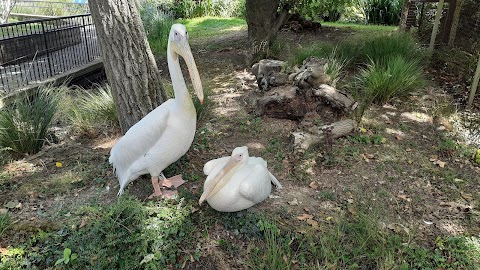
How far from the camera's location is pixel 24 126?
14.5ft

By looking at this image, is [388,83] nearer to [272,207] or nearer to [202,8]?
[272,207]

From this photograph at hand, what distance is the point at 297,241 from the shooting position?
3.01m

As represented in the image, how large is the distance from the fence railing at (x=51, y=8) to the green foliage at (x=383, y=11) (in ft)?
34.4

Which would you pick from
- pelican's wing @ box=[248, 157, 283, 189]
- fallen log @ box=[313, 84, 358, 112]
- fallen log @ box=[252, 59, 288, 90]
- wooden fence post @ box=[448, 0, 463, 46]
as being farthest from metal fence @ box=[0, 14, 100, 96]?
wooden fence post @ box=[448, 0, 463, 46]

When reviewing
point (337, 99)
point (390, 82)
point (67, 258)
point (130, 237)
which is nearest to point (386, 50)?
point (390, 82)

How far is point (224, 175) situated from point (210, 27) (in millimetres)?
11129

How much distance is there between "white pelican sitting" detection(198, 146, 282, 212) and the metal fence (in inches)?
186

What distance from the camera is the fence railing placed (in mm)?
14254

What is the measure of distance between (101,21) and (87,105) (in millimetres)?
1627

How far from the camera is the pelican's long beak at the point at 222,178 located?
2957mm

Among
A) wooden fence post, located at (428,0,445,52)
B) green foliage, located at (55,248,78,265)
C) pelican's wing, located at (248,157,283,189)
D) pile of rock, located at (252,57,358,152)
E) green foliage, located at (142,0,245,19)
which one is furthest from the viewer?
green foliage, located at (142,0,245,19)

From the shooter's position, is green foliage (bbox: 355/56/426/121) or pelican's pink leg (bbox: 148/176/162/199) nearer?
pelican's pink leg (bbox: 148/176/162/199)

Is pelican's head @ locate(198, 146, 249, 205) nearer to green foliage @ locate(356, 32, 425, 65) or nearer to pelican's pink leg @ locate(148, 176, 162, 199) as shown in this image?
pelican's pink leg @ locate(148, 176, 162, 199)

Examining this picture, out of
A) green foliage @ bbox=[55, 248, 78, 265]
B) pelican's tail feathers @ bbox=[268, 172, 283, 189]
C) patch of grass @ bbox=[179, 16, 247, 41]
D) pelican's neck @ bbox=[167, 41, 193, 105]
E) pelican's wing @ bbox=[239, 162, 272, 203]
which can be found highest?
pelican's neck @ bbox=[167, 41, 193, 105]
